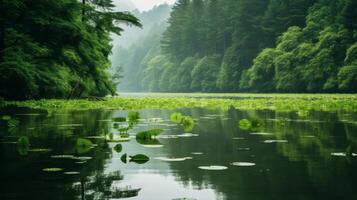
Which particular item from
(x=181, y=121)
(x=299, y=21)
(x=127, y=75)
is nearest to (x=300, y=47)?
(x=299, y=21)

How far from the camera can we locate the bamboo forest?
210 inches

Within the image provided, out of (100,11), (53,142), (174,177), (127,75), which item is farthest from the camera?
(127,75)

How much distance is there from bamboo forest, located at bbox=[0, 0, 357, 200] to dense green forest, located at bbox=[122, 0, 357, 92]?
0.23 metres

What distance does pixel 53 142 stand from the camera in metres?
9.12

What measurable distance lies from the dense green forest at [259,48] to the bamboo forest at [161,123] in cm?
23

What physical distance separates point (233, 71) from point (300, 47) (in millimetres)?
21192

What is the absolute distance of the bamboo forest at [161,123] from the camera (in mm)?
5336

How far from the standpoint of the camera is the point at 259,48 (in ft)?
251

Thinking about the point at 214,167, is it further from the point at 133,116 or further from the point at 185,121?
the point at 133,116

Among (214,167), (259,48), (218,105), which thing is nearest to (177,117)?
(214,167)

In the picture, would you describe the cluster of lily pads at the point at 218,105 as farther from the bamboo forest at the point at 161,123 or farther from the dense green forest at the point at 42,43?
the dense green forest at the point at 42,43

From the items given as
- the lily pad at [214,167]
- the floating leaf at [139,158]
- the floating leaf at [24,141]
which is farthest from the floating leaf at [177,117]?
the lily pad at [214,167]

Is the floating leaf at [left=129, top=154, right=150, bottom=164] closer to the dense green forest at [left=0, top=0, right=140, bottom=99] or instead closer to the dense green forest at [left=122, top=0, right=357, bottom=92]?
the dense green forest at [left=0, top=0, right=140, bottom=99]

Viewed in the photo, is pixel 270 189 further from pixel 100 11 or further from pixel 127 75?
pixel 127 75
